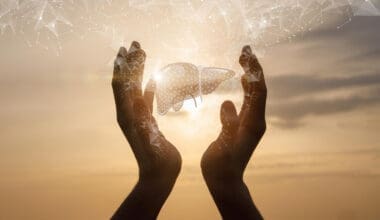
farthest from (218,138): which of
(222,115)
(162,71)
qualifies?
(162,71)

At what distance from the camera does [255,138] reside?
47.7 feet

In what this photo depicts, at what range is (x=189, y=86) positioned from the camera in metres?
14.2

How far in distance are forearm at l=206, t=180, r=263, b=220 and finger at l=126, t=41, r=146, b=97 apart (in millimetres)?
1731

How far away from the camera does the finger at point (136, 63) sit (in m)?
14.4

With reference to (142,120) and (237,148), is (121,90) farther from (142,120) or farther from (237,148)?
(237,148)

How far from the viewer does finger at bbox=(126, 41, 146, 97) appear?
14.4 metres

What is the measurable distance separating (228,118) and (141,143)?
1.28 meters

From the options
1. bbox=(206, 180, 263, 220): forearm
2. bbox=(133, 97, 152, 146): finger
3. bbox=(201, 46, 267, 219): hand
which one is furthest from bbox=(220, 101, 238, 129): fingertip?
bbox=(133, 97, 152, 146): finger

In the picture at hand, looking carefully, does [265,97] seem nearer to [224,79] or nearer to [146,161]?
[224,79]

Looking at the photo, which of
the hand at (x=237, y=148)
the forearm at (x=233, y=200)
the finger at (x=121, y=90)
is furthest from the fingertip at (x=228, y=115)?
the finger at (x=121, y=90)

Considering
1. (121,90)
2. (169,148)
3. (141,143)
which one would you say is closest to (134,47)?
(121,90)

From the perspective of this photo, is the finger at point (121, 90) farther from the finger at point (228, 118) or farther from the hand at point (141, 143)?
the finger at point (228, 118)

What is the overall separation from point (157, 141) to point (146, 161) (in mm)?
322

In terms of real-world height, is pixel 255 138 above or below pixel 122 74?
below
